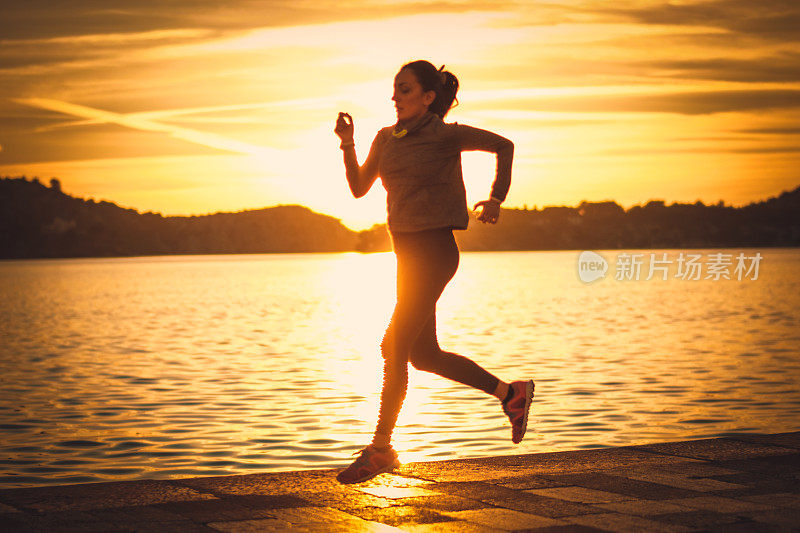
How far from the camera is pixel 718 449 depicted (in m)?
6.29

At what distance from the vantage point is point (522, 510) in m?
4.69

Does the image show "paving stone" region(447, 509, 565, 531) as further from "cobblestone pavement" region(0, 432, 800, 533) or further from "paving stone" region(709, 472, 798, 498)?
"paving stone" region(709, 472, 798, 498)

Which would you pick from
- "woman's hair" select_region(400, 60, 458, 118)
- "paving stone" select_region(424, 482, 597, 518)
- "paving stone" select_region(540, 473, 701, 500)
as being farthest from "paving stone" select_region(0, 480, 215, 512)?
"woman's hair" select_region(400, 60, 458, 118)

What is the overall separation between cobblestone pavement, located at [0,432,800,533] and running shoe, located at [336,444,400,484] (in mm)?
49

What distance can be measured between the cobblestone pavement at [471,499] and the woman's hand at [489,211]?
53.2 inches

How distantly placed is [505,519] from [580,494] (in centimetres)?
66

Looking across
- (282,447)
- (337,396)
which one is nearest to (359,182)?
(282,447)

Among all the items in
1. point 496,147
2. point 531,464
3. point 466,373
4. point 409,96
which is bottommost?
point 531,464

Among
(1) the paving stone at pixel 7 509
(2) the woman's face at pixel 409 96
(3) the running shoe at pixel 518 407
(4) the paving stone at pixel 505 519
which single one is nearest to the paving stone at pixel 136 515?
(1) the paving stone at pixel 7 509

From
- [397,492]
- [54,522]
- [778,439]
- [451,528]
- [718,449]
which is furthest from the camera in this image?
[778,439]

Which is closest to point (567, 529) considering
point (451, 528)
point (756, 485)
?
point (451, 528)

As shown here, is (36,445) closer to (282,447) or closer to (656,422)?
(282,447)

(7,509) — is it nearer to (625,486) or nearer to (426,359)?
(426,359)

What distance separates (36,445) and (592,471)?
9432 mm
